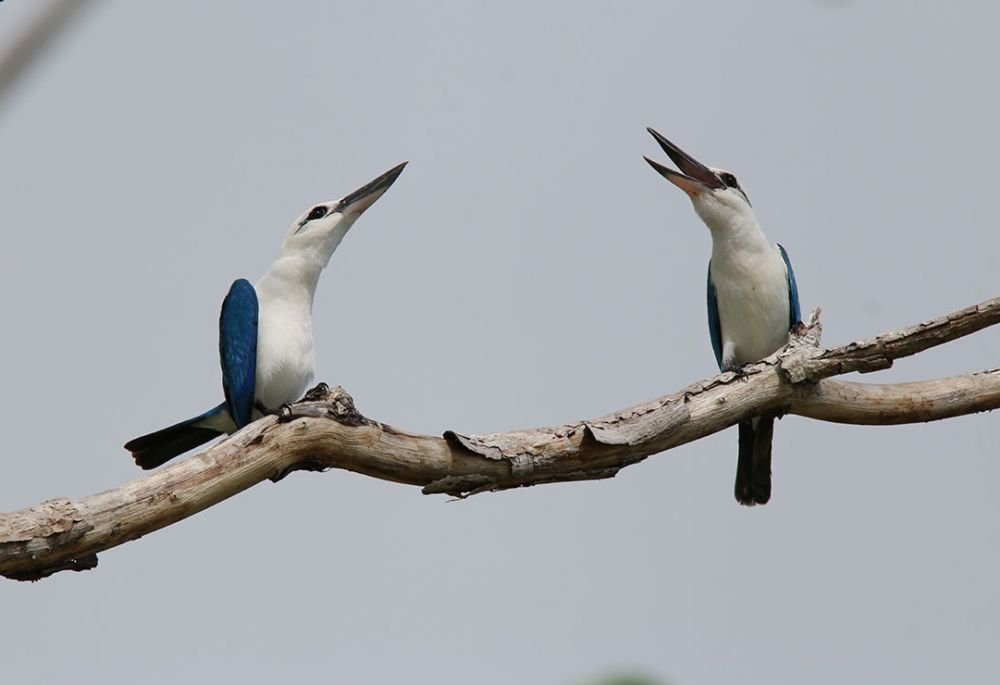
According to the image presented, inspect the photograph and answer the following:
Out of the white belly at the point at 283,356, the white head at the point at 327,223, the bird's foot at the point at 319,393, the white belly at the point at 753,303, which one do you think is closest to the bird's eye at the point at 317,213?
the white head at the point at 327,223

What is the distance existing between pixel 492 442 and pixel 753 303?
305 cm

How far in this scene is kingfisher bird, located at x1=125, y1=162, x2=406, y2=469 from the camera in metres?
6.68

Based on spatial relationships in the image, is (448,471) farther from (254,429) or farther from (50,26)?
(50,26)

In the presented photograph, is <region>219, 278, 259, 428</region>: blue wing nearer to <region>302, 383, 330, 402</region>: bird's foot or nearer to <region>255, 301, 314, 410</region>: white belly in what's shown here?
<region>255, 301, 314, 410</region>: white belly

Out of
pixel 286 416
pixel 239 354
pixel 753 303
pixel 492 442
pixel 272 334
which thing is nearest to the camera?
pixel 286 416

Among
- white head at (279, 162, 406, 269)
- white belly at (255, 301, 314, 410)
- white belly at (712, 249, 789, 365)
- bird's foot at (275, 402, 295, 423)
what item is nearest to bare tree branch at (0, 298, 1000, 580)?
bird's foot at (275, 402, 295, 423)

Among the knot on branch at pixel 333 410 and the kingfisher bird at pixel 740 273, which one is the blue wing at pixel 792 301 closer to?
the kingfisher bird at pixel 740 273

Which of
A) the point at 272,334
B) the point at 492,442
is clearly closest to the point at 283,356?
the point at 272,334

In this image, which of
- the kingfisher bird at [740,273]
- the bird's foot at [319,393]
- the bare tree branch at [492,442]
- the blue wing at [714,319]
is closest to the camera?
the bare tree branch at [492,442]

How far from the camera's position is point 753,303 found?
312 inches

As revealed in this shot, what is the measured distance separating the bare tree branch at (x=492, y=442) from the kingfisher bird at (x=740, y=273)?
4.74 feet

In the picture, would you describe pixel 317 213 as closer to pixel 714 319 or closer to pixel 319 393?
pixel 319 393

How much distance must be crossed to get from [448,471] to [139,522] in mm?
1421

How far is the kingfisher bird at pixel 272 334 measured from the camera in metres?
6.68
